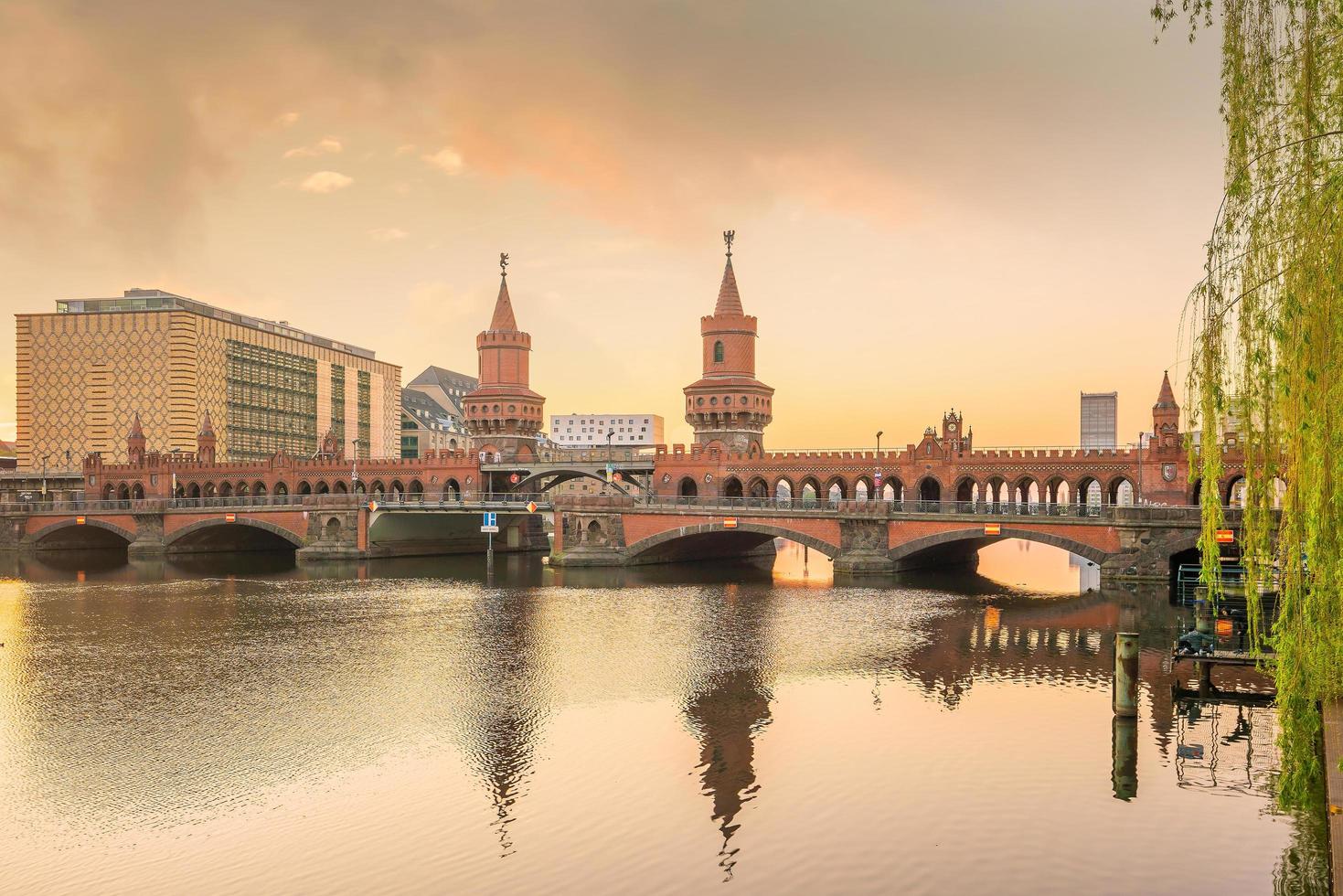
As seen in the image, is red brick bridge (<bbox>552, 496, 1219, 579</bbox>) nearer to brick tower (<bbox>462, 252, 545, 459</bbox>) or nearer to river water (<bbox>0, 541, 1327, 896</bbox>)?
river water (<bbox>0, 541, 1327, 896</bbox>)

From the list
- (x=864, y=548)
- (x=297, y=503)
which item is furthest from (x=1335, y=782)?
(x=297, y=503)

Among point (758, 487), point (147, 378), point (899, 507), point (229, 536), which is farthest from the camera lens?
point (147, 378)

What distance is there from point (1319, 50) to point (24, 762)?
30.3 metres

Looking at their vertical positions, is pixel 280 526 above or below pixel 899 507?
below

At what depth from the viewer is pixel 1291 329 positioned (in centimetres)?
1852

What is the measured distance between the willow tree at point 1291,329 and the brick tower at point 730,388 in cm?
6589

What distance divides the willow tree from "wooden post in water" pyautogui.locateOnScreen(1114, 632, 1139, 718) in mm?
6839

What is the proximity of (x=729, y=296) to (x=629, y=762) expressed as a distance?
Answer: 66.9 m

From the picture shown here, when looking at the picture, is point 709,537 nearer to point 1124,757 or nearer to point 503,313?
point 503,313

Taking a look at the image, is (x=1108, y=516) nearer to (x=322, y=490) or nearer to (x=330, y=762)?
(x=330, y=762)

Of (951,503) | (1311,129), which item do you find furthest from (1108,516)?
(1311,129)

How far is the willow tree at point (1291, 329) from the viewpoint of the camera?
18.2 m

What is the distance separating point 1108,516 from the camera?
58.2 metres

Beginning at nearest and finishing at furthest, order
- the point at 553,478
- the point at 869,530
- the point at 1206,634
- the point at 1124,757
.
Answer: the point at 1124,757 → the point at 1206,634 → the point at 869,530 → the point at 553,478
